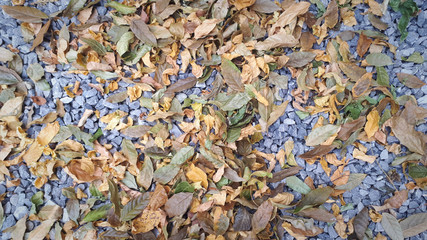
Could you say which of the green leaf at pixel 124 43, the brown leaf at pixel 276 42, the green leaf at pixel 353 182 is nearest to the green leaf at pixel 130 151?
the green leaf at pixel 124 43

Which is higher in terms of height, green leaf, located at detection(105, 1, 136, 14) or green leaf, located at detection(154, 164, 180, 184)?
green leaf, located at detection(105, 1, 136, 14)

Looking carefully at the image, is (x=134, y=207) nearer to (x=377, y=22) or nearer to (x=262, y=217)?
(x=262, y=217)

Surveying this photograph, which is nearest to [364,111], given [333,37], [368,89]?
[368,89]

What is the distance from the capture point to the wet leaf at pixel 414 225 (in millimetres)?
1013

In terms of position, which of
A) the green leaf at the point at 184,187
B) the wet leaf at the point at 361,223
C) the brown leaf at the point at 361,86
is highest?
the brown leaf at the point at 361,86

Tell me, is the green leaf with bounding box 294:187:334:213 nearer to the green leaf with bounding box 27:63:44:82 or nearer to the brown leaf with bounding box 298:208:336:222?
the brown leaf with bounding box 298:208:336:222

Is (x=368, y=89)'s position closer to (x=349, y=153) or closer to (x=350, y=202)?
(x=349, y=153)

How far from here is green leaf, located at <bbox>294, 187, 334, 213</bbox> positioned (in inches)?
39.4

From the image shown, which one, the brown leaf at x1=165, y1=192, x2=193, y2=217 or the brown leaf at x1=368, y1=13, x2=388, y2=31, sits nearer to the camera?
the brown leaf at x1=165, y1=192, x2=193, y2=217

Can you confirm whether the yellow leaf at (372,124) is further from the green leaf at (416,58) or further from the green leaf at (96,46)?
the green leaf at (96,46)

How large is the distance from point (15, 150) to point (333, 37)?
1.08 metres

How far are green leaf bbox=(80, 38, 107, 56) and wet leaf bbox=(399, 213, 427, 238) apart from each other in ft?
3.58

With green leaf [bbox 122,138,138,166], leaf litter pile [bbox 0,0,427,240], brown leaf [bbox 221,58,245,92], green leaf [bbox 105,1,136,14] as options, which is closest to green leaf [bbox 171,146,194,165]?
leaf litter pile [bbox 0,0,427,240]

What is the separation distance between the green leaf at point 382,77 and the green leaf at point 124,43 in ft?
2.66
